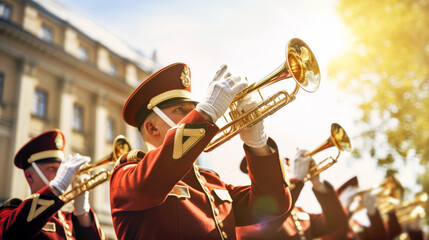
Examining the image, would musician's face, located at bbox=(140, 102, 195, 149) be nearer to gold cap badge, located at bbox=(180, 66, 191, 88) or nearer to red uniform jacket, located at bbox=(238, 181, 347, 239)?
gold cap badge, located at bbox=(180, 66, 191, 88)

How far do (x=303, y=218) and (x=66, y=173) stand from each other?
3.06 m

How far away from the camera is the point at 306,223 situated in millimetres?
5320

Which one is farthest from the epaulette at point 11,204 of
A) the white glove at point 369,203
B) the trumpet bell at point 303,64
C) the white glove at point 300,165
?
the white glove at point 369,203

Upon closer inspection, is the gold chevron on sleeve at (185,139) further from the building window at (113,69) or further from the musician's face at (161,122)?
the building window at (113,69)

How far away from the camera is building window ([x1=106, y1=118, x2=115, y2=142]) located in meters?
23.5

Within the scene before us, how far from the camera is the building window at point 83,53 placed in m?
22.3

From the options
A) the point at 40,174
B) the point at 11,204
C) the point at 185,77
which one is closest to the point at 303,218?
the point at 185,77

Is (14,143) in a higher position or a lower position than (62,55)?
lower

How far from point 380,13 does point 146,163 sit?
13808 millimetres

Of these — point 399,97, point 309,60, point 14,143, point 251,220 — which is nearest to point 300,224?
point 251,220

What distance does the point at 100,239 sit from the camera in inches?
159

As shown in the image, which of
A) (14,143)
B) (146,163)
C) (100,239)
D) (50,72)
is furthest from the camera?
(50,72)

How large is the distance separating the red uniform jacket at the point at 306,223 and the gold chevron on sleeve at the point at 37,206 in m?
1.94

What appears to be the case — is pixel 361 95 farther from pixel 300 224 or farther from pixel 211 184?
pixel 211 184
